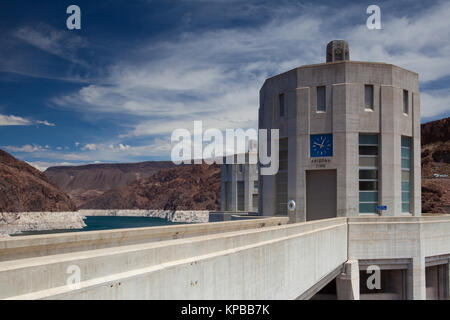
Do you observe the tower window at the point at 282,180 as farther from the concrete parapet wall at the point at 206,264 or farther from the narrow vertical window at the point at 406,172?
the narrow vertical window at the point at 406,172

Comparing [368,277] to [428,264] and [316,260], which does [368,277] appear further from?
[316,260]

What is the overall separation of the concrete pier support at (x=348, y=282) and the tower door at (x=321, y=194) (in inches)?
190

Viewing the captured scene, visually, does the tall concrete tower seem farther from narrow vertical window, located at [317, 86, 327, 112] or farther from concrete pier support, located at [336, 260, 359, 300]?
concrete pier support, located at [336, 260, 359, 300]

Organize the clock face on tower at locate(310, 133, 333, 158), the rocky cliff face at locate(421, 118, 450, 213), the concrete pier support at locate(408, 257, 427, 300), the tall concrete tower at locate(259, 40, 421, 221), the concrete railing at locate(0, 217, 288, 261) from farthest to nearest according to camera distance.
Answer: the rocky cliff face at locate(421, 118, 450, 213) < the clock face on tower at locate(310, 133, 333, 158) < the tall concrete tower at locate(259, 40, 421, 221) < the concrete pier support at locate(408, 257, 427, 300) < the concrete railing at locate(0, 217, 288, 261)

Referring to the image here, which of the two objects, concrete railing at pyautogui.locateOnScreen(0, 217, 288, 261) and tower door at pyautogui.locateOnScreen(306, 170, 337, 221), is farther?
tower door at pyautogui.locateOnScreen(306, 170, 337, 221)

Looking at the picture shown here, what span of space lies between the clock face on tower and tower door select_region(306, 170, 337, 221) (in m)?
1.31

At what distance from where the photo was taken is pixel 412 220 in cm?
2166

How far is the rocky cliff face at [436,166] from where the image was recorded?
102 meters

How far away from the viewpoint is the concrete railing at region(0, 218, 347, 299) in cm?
513

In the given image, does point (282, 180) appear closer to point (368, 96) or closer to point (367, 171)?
point (367, 171)

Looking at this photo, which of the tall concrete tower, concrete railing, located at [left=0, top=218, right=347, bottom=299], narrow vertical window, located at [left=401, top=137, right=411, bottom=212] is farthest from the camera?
narrow vertical window, located at [left=401, top=137, right=411, bottom=212]

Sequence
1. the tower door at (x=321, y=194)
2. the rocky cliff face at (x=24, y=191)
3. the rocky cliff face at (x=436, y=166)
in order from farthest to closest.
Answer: the rocky cliff face at (x=24, y=191)
the rocky cliff face at (x=436, y=166)
the tower door at (x=321, y=194)

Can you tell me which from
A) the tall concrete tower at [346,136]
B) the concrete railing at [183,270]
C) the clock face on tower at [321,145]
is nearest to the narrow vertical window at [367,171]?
the tall concrete tower at [346,136]

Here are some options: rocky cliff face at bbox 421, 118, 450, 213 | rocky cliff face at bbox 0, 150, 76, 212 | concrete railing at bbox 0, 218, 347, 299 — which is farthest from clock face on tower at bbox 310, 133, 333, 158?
rocky cliff face at bbox 0, 150, 76, 212
